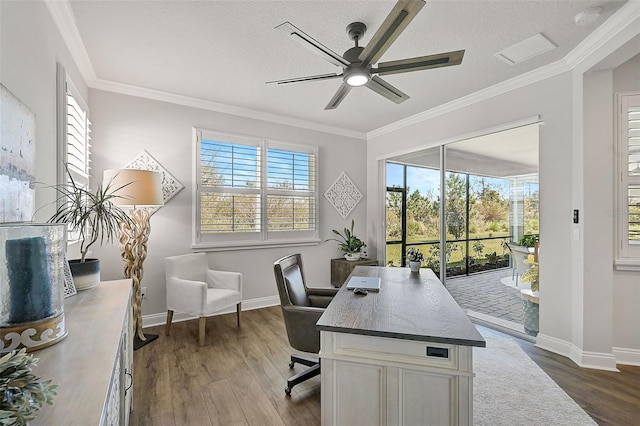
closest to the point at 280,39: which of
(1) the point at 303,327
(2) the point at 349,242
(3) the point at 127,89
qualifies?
(3) the point at 127,89

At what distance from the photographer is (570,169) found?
2586 millimetres

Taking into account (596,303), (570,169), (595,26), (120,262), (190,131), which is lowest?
(596,303)

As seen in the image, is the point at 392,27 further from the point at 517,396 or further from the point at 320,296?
the point at 517,396

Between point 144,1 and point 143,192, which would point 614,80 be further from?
point 143,192

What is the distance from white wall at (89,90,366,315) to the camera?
121 inches

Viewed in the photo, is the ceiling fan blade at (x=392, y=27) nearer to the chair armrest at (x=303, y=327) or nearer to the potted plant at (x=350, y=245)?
the chair armrest at (x=303, y=327)

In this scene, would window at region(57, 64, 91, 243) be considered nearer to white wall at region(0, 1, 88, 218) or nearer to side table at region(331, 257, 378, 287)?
white wall at region(0, 1, 88, 218)

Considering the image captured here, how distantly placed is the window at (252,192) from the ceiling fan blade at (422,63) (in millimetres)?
2446

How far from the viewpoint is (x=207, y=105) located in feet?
11.8

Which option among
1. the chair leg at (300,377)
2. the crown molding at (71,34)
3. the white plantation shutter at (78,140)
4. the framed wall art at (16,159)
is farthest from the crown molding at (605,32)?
the white plantation shutter at (78,140)

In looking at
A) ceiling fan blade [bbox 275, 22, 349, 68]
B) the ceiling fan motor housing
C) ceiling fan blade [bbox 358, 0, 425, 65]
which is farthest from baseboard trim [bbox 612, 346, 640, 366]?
the ceiling fan motor housing

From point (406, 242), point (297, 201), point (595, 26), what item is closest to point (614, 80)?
point (595, 26)

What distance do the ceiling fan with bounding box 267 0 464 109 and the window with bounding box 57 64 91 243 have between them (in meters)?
1.66

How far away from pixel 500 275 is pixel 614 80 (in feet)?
6.98
